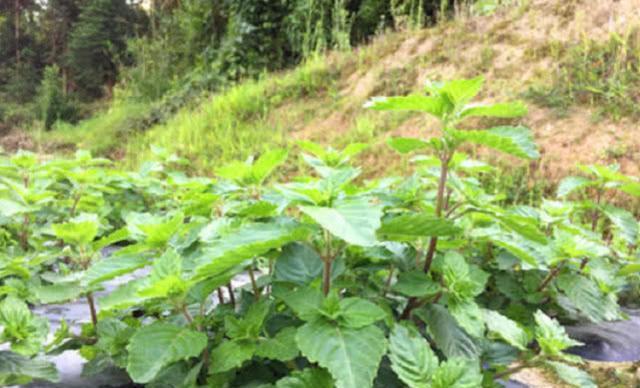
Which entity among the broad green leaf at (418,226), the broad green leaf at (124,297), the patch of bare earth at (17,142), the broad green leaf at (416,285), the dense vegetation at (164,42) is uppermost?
the dense vegetation at (164,42)

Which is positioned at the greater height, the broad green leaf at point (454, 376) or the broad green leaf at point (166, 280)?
the broad green leaf at point (166, 280)

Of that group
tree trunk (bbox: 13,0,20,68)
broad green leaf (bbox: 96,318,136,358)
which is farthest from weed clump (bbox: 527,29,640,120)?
tree trunk (bbox: 13,0,20,68)

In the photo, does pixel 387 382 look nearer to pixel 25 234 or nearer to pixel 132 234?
pixel 132 234

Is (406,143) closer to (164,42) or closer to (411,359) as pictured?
(411,359)

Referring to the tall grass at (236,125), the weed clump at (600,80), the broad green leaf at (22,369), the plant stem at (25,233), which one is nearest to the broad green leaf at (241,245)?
the broad green leaf at (22,369)

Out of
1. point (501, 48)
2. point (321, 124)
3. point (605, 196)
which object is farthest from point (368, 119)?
point (605, 196)

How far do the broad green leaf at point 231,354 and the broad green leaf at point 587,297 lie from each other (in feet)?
3.39

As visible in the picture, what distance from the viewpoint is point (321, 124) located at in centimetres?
620

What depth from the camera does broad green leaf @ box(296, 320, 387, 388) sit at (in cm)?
87

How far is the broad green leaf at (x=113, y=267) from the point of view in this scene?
108 centimetres

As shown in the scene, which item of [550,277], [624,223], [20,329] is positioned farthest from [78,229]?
[624,223]

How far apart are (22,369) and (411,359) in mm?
→ 925

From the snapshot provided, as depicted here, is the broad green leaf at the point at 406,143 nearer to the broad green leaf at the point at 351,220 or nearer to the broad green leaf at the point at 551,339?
the broad green leaf at the point at 351,220

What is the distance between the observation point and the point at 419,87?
5895 mm
